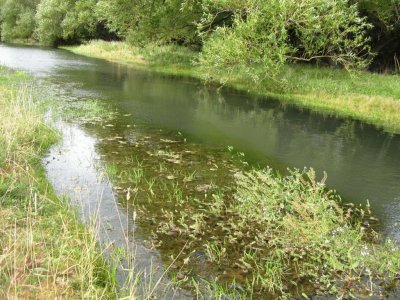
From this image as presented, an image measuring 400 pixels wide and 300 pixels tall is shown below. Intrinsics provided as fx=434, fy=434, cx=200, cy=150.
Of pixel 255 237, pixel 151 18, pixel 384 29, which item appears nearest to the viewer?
pixel 255 237

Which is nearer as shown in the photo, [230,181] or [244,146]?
[230,181]

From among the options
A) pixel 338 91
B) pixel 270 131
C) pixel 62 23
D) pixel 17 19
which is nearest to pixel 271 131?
pixel 270 131

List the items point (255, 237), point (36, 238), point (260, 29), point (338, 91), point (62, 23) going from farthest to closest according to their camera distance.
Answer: point (62, 23), point (338, 91), point (260, 29), point (255, 237), point (36, 238)

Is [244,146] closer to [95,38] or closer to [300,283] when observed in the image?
[300,283]

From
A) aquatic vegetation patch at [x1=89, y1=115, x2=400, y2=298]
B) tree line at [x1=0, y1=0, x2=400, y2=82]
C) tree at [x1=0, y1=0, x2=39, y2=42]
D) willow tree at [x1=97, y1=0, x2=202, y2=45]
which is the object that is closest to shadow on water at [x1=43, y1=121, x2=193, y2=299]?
aquatic vegetation patch at [x1=89, y1=115, x2=400, y2=298]

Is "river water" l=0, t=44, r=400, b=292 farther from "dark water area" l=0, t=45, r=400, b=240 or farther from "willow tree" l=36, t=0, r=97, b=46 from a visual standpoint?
"willow tree" l=36, t=0, r=97, b=46

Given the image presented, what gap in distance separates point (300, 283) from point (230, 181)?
423 centimetres

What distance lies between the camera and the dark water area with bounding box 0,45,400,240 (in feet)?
37.2

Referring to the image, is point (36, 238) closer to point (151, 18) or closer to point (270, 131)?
point (270, 131)

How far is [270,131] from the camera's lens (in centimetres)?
1642

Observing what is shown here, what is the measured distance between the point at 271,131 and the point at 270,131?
0.04 m

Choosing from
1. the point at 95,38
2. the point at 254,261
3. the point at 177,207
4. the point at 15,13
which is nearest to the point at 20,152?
the point at 177,207

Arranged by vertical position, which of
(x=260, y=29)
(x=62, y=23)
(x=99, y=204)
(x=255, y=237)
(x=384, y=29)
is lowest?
(x=255, y=237)

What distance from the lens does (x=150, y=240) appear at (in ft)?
23.7
